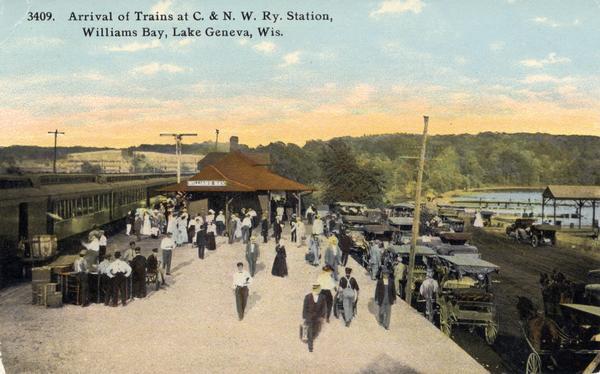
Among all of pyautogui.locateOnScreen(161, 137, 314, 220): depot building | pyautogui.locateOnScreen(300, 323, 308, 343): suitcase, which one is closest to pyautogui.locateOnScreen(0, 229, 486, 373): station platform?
pyautogui.locateOnScreen(300, 323, 308, 343): suitcase

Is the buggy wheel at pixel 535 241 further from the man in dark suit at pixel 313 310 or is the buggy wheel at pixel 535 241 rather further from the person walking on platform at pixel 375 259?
the man in dark suit at pixel 313 310

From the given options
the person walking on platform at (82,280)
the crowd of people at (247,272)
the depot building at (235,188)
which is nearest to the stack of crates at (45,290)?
the person walking on platform at (82,280)

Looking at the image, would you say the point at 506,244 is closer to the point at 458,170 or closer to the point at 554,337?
the point at 554,337

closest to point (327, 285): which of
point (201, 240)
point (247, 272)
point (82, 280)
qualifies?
point (247, 272)

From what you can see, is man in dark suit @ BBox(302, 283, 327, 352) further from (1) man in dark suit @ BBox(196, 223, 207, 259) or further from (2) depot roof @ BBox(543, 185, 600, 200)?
(2) depot roof @ BBox(543, 185, 600, 200)

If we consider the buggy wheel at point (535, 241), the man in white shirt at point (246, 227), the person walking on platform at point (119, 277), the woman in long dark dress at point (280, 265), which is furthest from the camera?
the buggy wheel at point (535, 241)

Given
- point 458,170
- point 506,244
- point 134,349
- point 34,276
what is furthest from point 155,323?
point 458,170
